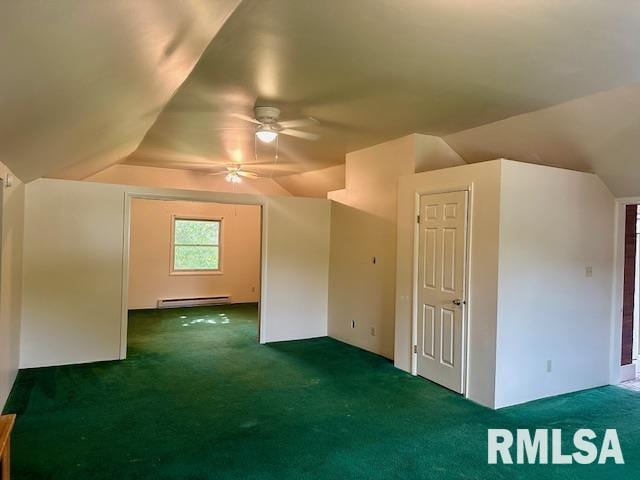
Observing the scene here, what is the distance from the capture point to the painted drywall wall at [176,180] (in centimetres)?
761

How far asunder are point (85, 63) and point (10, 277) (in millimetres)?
2800

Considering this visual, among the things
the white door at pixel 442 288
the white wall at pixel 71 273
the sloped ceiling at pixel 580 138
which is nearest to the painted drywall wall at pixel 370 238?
the sloped ceiling at pixel 580 138

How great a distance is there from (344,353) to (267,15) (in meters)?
4.23

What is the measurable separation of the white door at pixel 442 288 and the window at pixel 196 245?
594 centimetres

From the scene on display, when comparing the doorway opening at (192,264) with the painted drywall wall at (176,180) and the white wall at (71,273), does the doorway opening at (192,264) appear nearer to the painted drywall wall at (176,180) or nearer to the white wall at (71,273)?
the painted drywall wall at (176,180)

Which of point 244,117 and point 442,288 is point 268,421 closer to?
point 442,288

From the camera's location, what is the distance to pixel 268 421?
3.41 metres

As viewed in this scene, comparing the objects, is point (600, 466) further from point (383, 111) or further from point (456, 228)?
point (383, 111)

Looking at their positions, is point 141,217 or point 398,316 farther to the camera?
point 141,217

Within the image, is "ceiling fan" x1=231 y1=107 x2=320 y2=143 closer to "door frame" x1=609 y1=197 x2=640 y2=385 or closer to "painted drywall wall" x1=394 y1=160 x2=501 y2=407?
"painted drywall wall" x1=394 y1=160 x2=501 y2=407

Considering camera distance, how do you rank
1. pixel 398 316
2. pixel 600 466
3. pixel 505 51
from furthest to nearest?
1. pixel 398 316
2. pixel 600 466
3. pixel 505 51

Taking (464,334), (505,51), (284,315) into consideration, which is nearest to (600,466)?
(464,334)

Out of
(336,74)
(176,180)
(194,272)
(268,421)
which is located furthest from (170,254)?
(336,74)

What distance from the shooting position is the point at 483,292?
3.87m
